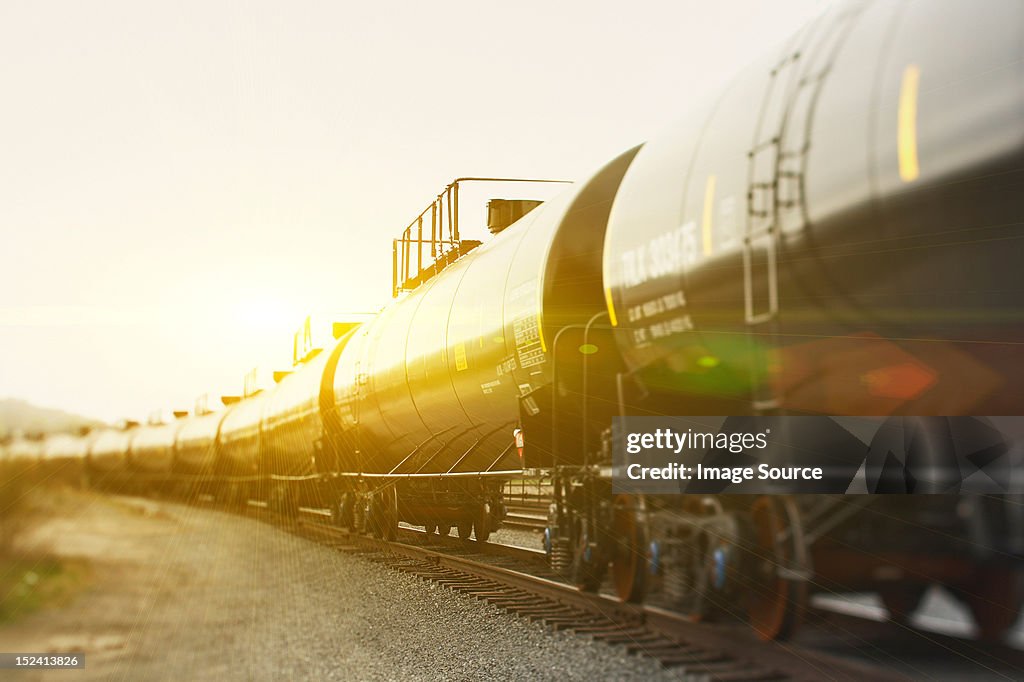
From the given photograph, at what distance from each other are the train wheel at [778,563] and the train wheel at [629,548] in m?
0.71

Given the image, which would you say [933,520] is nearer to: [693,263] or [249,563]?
[693,263]

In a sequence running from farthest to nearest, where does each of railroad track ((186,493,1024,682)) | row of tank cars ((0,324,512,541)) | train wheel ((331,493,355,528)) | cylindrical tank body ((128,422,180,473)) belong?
cylindrical tank body ((128,422,180,473)) < train wheel ((331,493,355,528)) < row of tank cars ((0,324,512,541)) < railroad track ((186,493,1024,682))

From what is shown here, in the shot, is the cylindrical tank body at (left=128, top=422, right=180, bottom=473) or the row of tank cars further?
the cylindrical tank body at (left=128, top=422, right=180, bottom=473)

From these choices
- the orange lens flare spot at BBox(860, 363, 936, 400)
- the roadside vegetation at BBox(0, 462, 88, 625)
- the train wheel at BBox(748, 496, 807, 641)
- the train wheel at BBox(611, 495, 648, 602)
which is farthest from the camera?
the roadside vegetation at BBox(0, 462, 88, 625)

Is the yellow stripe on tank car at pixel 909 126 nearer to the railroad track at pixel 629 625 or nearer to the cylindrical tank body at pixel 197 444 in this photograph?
the railroad track at pixel 629 625

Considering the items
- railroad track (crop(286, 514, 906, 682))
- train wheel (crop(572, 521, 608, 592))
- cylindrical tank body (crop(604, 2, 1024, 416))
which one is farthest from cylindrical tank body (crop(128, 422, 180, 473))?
cylindrical tank body (crop(604, 2, 1024, 416))

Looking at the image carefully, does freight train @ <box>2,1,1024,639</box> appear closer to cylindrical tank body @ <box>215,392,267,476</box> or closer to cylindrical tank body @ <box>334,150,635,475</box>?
cylindrical tank body @ <box>334,150,635,475</box>

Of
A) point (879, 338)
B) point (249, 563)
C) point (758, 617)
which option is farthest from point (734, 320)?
point (249, 563)

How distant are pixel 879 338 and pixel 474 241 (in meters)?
6.41

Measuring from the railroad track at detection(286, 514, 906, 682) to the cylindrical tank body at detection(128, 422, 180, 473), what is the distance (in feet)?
70.0

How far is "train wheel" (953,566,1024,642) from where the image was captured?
11.2 ft

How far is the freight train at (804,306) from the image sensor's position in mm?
2650

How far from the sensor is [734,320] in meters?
3.52

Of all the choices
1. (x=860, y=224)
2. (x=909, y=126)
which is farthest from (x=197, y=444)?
(x=909, y=126)
